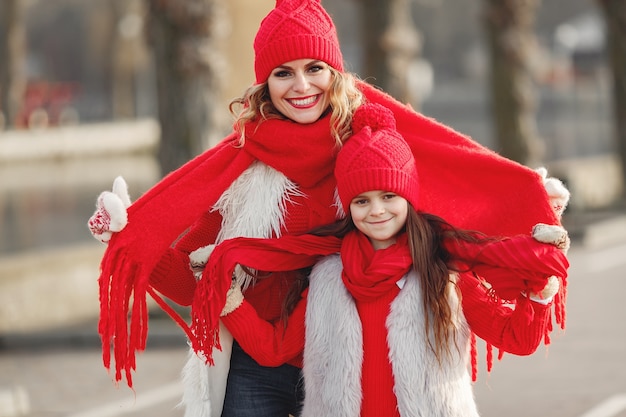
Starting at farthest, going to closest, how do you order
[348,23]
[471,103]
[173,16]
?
[348,23] → [471,103] → [173,16]

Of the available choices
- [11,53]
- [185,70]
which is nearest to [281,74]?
[185,70]

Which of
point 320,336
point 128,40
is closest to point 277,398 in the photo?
point 320,336

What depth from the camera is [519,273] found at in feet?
11.5

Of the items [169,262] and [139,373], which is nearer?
[169,262]

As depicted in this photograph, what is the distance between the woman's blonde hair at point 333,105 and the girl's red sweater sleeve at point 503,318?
2.12 ft

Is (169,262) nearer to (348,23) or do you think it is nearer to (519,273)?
(519,273)

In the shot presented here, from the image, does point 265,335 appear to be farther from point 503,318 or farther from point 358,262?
point 503,318

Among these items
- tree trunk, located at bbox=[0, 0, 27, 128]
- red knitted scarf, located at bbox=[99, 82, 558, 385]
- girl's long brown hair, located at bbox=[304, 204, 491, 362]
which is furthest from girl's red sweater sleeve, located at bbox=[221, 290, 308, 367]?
tree trunk, located at bbox=[0, 0, 27, 128]

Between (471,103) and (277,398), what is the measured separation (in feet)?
170

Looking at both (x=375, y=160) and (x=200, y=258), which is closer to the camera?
(x=375, y=160)

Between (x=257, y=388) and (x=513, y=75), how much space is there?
12.2m

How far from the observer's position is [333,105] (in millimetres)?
3826

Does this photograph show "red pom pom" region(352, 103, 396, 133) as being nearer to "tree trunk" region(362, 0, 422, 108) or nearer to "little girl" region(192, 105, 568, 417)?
"little girl" region(192, 105, 568, 417)

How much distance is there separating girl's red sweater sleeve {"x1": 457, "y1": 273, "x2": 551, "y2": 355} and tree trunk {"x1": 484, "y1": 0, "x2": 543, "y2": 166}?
11815 millimetres
